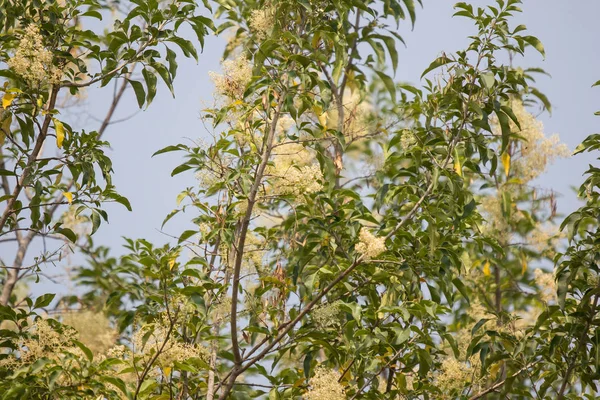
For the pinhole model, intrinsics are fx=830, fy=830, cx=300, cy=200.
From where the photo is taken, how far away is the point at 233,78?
2598 mm

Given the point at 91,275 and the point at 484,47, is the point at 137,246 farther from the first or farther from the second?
the point at 91,275

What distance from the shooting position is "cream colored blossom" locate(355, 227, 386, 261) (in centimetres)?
222

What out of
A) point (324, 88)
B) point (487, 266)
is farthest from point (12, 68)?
point (487, 266)

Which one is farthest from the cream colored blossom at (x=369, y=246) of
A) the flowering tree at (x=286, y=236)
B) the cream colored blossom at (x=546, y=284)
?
the cream colored blossom at (x=546, y=284)

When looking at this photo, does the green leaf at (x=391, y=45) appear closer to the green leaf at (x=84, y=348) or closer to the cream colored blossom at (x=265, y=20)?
the cream colored blossom at (x=265, y=20)

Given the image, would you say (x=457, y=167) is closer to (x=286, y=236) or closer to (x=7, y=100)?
(x=286, y=236)

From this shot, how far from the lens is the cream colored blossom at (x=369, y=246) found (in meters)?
2.22

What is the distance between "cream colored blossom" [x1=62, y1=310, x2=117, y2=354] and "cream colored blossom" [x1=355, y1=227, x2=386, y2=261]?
7.37 ft

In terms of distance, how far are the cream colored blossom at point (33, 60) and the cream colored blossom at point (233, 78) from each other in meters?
0.48

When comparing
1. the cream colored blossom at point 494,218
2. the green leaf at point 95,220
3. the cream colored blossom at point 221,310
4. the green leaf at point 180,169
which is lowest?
the cream colored blossom at point 221,310

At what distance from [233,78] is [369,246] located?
74 centimetres

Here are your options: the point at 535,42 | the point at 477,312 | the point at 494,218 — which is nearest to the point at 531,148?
the point at 494,218

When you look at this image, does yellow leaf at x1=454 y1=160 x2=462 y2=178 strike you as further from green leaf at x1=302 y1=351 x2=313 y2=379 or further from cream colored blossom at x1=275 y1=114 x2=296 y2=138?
green leaf at x1=302 y1=351 x2=313 y2=379

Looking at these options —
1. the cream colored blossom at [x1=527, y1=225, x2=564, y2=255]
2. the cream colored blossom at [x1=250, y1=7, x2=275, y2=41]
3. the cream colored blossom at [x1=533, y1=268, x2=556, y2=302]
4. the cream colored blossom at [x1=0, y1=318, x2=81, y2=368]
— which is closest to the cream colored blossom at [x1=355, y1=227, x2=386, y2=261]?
the cream colored blossom at [x1=250, y1=7, x2=275, y2=41]
